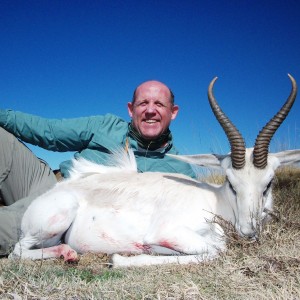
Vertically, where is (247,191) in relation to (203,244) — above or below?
above

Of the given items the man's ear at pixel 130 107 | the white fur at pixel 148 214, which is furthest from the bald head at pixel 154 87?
the white fur at pixel 148 214

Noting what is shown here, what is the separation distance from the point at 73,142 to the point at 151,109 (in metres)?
1.54

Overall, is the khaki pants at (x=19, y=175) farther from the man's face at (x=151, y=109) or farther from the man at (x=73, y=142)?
the man's face at (x=151, y=109)

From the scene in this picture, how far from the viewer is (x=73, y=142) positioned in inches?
258

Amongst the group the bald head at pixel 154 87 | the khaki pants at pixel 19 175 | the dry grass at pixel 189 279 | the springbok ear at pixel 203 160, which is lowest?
the dry grass at pixel 189 279

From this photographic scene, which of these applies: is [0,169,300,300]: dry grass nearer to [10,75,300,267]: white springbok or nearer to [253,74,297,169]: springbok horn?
[10,75,300,267]: white springbok

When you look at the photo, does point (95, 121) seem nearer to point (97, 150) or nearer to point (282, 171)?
point (97, 150)

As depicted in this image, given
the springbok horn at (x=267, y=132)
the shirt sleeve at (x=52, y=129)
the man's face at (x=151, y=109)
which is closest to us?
the springbok horn at (x=267, y=132)

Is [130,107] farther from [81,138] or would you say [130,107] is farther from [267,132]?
[267,132]

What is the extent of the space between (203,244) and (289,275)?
4.06 feet

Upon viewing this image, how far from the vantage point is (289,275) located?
332 centimetres

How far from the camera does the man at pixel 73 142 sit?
5.81 m

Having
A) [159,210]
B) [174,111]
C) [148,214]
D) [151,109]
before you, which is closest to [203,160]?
[159,210]

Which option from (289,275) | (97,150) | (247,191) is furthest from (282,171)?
(289,275)
